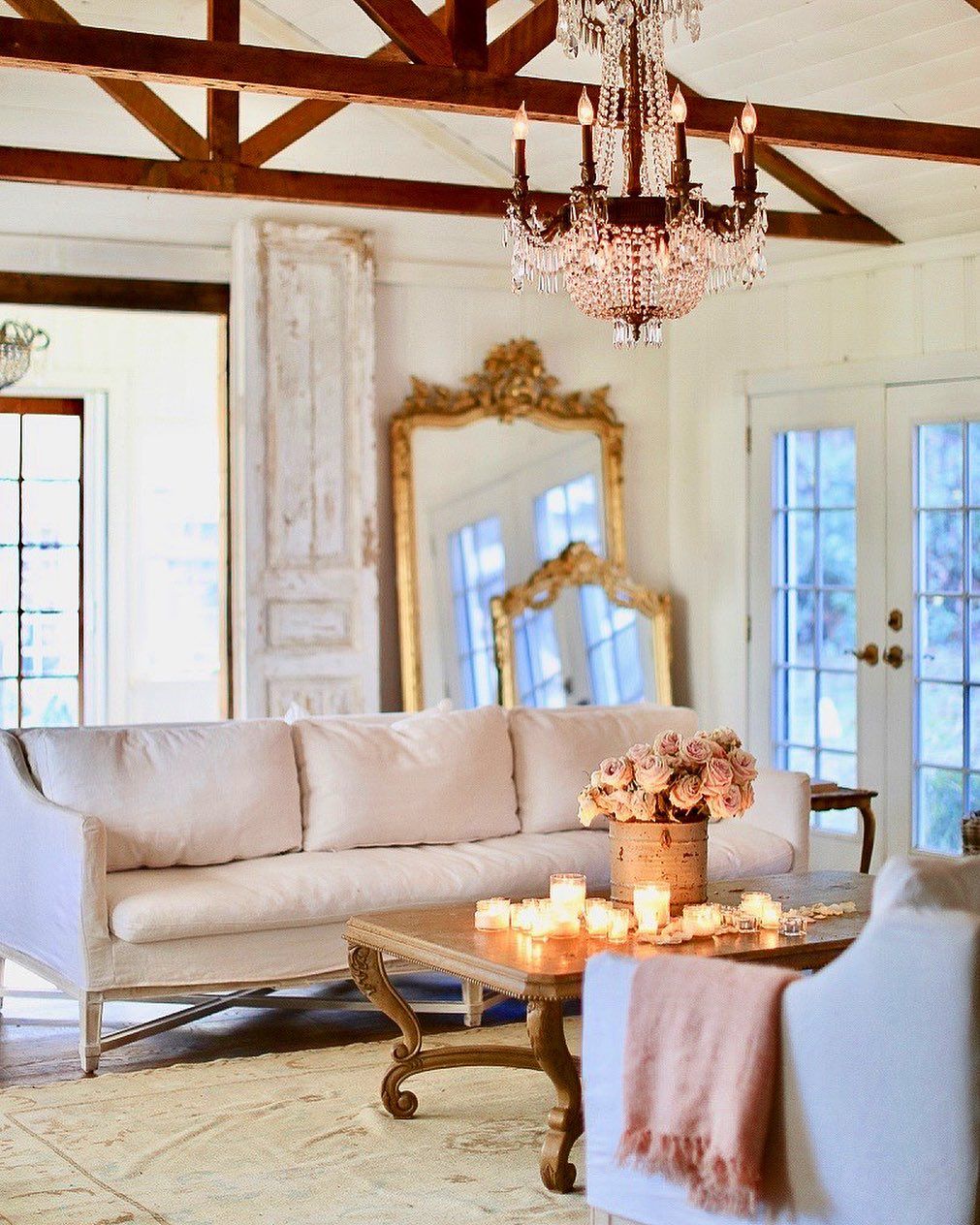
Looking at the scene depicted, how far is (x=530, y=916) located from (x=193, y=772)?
1537mm

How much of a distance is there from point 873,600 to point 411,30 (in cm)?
346

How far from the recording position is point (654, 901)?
3949 millimetres

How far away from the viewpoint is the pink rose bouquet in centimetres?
407

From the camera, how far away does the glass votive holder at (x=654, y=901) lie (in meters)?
3.94

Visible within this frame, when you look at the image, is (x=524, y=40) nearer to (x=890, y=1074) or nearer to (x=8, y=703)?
(x=890, y=1074)

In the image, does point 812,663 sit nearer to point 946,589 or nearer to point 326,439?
point 946,589

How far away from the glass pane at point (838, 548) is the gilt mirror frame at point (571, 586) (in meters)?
0.86

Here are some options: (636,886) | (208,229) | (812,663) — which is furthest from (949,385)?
(636,886)

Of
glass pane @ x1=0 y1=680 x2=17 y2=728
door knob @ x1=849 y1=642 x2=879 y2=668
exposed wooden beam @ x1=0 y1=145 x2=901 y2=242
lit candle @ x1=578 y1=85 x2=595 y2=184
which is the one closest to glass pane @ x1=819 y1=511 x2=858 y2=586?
door knob @ x1=849 y1=642 x2=879 y2=668

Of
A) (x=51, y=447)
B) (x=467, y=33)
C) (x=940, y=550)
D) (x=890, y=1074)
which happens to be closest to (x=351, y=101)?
(x=467, y=33)

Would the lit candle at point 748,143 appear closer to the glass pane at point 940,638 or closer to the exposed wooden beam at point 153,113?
the exposed wooden beam at point 153,113

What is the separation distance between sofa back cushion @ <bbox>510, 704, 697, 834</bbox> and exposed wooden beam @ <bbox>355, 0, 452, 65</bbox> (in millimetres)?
2159

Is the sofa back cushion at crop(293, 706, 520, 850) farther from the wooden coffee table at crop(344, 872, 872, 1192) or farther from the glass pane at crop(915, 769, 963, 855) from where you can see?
the glass pane at crop(915, 769, 963, 855)

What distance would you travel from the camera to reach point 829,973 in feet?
8.39
